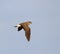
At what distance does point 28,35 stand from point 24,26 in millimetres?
888

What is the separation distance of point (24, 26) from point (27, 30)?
55 cm

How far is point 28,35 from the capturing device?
31.2 feet

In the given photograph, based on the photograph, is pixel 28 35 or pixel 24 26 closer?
pixel 28 35

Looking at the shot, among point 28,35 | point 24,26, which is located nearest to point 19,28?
point 24,26

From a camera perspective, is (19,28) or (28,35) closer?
(28,35)

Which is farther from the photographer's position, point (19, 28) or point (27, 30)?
point (19, 28)

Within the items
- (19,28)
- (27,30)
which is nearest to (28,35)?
(27,30)

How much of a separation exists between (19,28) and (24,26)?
0.58 m

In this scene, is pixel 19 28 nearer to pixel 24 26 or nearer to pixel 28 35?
pixel 24 26

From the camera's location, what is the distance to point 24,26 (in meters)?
10.3

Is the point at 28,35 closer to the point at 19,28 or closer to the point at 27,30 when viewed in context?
the point at 27,30
